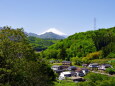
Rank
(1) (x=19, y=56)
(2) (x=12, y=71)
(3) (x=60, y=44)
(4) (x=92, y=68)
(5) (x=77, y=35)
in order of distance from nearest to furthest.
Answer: (2) (x=12, y=71), (1) (x=19, y=56), (4) (x=92, y=68), (3) (x=60, y=44), (5) (x=77, y=35)

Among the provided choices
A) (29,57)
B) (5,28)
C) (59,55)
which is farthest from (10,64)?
(59,55)

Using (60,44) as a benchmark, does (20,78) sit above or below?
below

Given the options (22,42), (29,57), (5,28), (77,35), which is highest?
(77,35)

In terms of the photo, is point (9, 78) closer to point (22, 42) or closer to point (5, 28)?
point (22, 42)

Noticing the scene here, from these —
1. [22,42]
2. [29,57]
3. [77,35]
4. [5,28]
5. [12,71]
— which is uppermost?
[77,35]

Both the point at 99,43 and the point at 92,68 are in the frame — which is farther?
the point at 99,43

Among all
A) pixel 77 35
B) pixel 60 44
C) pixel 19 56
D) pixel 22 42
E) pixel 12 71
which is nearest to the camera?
pixel 12 71

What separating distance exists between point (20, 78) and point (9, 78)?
0.97 meters

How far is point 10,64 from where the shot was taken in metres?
14.0

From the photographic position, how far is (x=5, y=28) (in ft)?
53.9

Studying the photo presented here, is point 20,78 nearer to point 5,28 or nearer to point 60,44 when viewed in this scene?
point 5,28

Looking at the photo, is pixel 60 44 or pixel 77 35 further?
pixel 77 35

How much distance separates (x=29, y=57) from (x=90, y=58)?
2359 inches

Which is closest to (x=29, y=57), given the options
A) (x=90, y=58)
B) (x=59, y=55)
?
(x=90, y=58)
